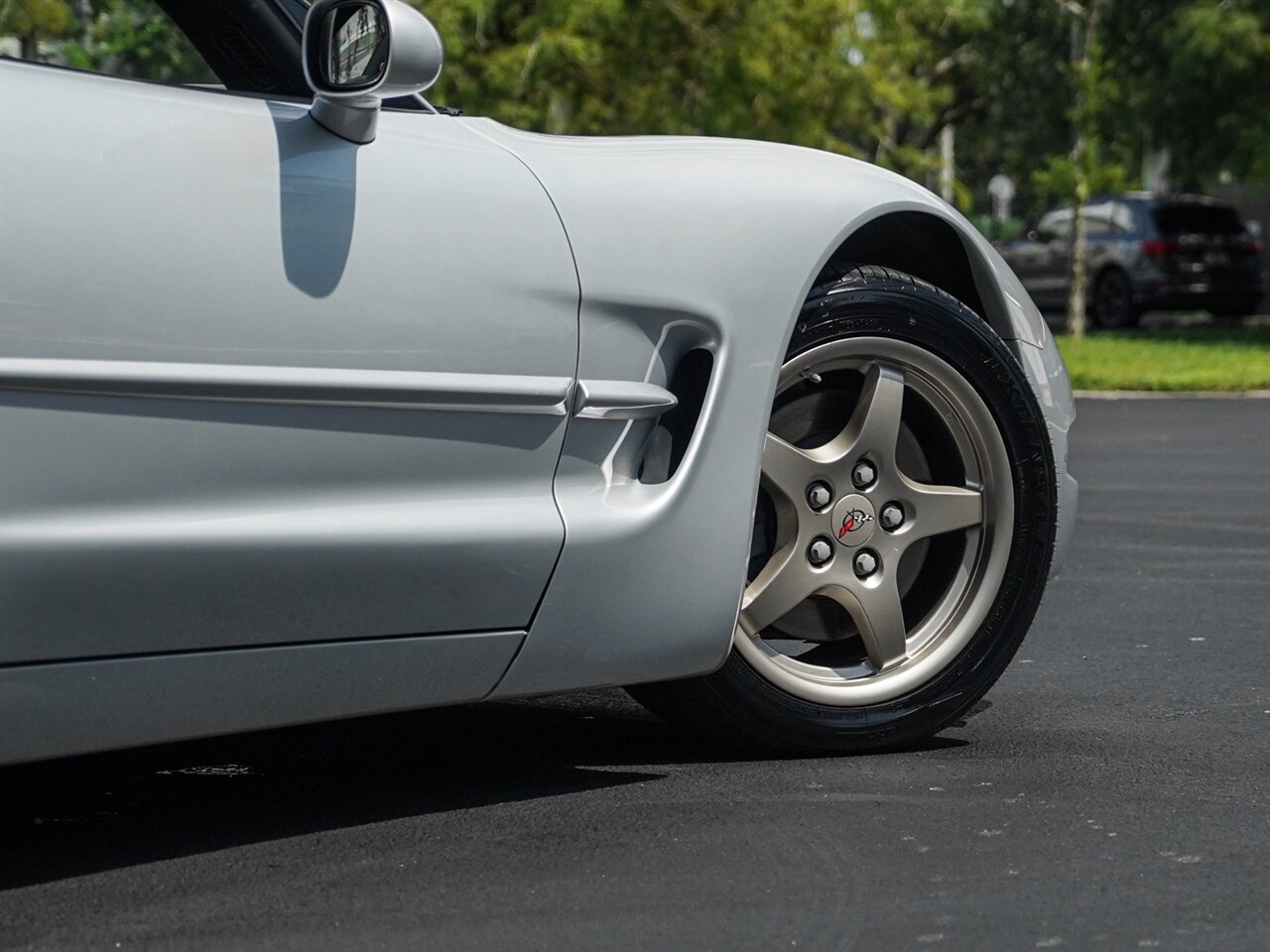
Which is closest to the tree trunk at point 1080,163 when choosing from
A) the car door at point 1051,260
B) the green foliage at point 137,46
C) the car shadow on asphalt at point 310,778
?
the car door at point 1051,260

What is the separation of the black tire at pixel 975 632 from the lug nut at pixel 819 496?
233 millimetres

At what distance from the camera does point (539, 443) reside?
3.12 meters

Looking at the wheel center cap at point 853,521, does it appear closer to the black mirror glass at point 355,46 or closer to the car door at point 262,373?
the car door at point 262,373

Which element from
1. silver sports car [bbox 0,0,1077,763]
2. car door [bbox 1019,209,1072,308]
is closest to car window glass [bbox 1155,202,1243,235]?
car door [bbox 1019,209,1072,308]

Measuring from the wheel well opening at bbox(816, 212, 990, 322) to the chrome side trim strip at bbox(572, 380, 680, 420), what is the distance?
2.07 ft

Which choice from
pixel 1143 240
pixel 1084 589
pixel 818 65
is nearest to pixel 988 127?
pixel 1143 240

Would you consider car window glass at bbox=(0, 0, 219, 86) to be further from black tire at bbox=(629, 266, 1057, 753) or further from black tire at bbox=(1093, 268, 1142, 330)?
black tire at bbox=(1093, 268, 1142, 330)

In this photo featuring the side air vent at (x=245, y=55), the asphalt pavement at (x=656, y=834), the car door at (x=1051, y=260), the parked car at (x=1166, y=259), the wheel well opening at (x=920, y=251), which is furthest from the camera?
the car door at (x=1051, y=260)

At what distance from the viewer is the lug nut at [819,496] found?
353cm

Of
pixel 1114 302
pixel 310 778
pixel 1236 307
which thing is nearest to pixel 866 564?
pixel 310 778

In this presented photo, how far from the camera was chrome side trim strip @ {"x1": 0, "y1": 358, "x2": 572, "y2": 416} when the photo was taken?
8.58 feet

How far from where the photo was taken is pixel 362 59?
9.54ft

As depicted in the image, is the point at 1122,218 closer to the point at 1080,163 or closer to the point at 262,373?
the point at 1080,163

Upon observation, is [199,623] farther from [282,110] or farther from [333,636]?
[282,110]
